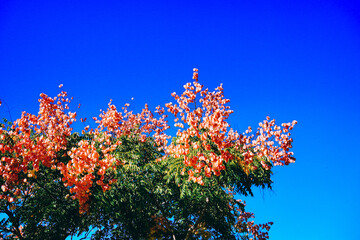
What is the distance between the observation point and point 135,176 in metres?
8.77

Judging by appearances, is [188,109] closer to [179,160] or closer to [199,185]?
[179,160]

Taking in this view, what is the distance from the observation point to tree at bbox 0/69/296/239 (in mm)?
7965

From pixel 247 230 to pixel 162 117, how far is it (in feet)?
29.4

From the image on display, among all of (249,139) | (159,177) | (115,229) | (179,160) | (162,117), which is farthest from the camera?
(162,117)

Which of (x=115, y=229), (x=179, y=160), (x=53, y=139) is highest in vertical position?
→ (x=53, y=139)

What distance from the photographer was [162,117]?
18047 mm

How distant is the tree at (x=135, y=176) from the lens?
796 cm

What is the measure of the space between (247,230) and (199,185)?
793 cm

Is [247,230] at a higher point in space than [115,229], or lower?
higher

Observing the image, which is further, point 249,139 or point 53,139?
point 53,139

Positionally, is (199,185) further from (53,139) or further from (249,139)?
(53,139)

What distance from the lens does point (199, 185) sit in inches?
316

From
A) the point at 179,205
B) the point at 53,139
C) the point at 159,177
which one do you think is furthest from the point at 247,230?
the point at 53,139

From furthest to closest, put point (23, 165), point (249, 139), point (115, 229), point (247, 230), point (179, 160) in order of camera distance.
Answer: point (247, 230) < point (115, 229) < point (249, 139) < point (179, 160) < point (23, 165)
